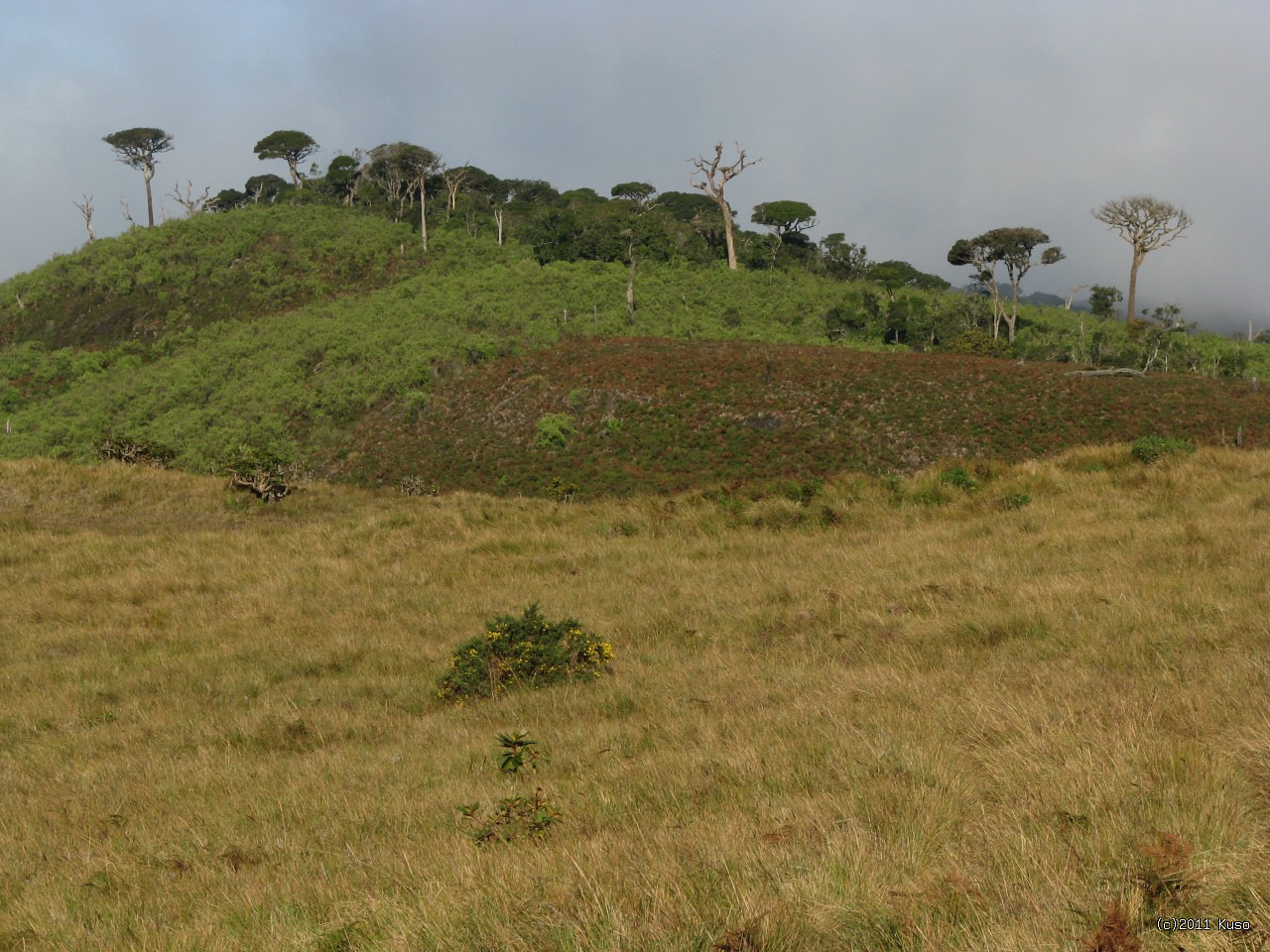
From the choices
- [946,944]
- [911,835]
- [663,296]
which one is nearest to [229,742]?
[911,835]

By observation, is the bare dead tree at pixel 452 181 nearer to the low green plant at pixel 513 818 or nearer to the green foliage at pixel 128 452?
the green foliage at pixel 128 452

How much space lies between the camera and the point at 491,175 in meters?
80.9

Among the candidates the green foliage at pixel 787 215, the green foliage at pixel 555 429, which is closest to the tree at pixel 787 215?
the green foliage at pixel 787 215

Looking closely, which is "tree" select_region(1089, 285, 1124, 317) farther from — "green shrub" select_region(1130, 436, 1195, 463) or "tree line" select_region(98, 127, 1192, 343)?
"green shrub" select_region(1130, 436, 1195, 463)

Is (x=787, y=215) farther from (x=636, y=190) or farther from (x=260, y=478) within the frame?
(x=260, y=478)

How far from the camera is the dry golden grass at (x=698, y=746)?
9.23ft

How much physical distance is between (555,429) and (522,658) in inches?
996

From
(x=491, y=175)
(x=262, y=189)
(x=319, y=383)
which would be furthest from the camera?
(x=262, y=189)

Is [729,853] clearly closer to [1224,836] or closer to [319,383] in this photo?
[1224,836]

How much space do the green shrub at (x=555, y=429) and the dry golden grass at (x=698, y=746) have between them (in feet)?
64.9

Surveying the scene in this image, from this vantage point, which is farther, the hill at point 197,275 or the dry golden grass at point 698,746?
the hill at point 197,275

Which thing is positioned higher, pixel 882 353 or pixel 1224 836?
pixel 882 353

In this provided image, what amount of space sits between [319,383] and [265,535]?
92.9 ft

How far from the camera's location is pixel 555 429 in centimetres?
3244
